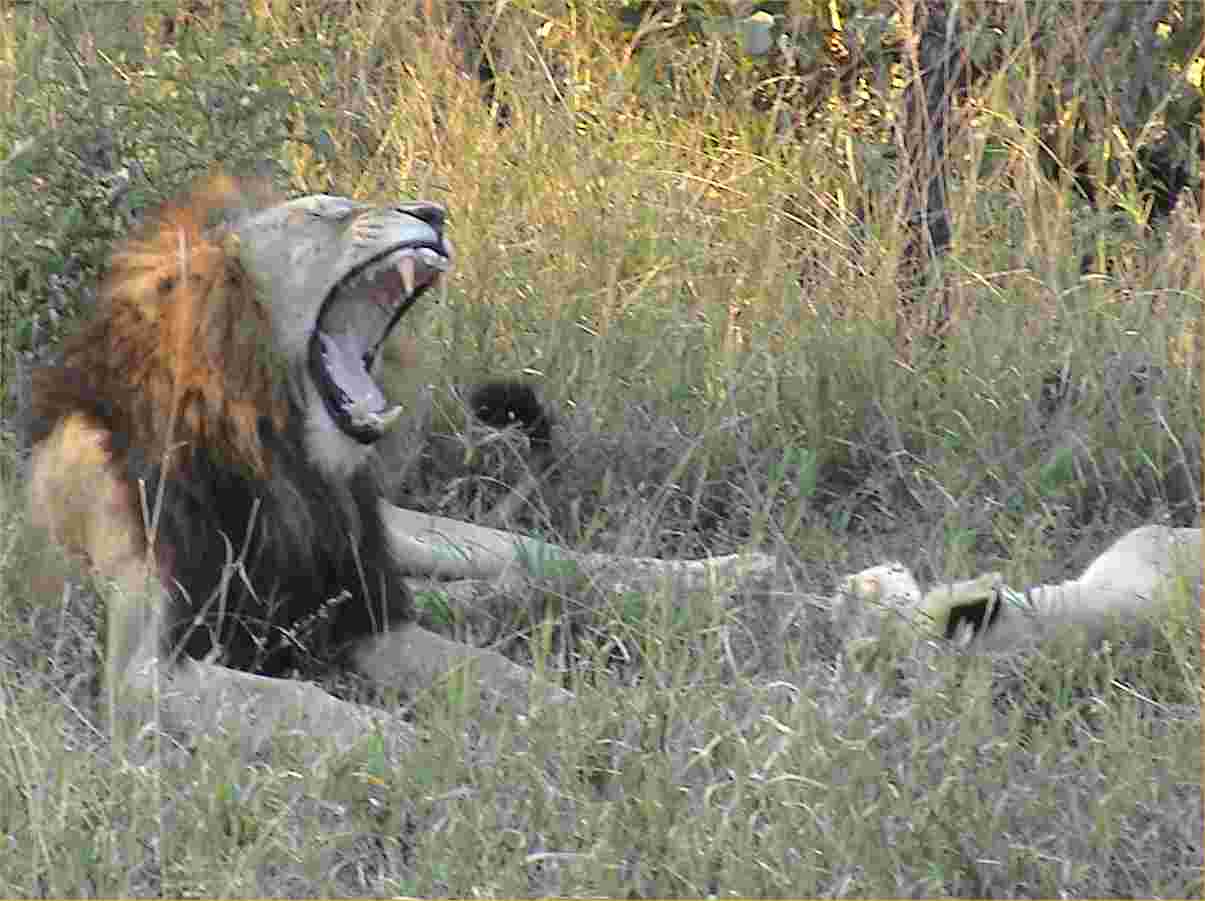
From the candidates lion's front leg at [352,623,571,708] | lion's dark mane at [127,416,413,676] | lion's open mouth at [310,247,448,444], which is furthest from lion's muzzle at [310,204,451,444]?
lion's front leg at [352,623,571,708]

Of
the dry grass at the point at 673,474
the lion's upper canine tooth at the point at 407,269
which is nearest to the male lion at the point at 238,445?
the lion's upper canine tooth at the point at 407,269

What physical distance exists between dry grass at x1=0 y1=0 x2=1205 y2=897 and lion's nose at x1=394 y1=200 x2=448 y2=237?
628 mm

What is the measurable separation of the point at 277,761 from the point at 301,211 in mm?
939

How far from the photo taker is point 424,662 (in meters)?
3.59

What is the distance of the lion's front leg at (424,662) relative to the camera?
11.1ft

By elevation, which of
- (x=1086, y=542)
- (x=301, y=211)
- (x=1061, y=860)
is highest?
(x=301, y=211)

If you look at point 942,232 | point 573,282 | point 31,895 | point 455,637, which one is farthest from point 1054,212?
point 31,895

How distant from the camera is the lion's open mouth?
3.56 meters

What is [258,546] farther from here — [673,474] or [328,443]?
[673,474]

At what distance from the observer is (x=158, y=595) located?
335cm

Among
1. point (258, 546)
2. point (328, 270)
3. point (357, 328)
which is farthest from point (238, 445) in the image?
point (357, 328)

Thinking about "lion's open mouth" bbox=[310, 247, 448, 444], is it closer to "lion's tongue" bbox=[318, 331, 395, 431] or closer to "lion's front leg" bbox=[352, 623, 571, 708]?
"lion's tongue" bbox=[318, 331, 395, 431]

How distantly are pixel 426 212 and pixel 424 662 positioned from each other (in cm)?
70

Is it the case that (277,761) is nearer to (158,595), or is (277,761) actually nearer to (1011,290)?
(158,595)
